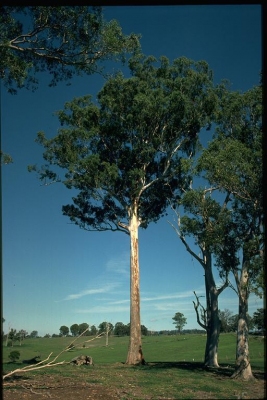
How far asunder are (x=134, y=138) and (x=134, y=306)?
897 cm

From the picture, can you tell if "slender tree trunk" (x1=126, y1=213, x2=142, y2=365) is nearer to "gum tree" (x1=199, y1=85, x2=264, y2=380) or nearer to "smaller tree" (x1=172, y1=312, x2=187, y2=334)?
"gum tree" (x1=199, y1=85, x2=264, y2=380)

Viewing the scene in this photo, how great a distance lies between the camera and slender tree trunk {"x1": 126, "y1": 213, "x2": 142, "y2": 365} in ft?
70.2

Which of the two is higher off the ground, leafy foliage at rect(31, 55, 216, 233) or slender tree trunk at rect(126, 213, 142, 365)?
leafy foliage at rect(31, 55, 216, 233)

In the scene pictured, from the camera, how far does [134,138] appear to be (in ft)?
79.5

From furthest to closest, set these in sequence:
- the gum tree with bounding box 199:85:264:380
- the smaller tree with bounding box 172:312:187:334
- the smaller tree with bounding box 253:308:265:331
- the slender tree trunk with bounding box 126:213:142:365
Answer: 1. the smaller tree with bounding box 172:312:187:334
2. the slender tree trunk with bounding box 126:213:142:365
3. the gum tree with bounding box 199:85:264:380
4. the smaller tree with bounding box 253:308:265:331

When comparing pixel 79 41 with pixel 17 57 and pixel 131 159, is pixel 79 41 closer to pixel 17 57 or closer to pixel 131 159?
pixel 17 57

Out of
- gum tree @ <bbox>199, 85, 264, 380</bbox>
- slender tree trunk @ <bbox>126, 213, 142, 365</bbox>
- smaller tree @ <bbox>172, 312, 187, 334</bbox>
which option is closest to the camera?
gum tree @ <bbox>199, 85, 264, 380</bbox>

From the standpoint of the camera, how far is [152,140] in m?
23.9

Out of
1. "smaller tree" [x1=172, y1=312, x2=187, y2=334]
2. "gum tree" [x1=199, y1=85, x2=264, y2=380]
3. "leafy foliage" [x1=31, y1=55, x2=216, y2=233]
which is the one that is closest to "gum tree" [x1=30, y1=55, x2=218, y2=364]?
"leafy foliage" [x1=31, y1=55, x2=216, y2=233]

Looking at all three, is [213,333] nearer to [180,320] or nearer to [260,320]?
[260,320]

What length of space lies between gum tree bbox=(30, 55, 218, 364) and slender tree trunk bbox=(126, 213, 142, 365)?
5cm

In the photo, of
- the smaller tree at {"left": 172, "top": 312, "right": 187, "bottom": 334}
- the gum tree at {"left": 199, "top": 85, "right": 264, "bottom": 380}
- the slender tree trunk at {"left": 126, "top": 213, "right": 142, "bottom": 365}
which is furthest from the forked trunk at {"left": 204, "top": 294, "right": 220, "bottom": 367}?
the smaller tree at {"left": 172, "top": 312, "right": 187, "bottom": 334}

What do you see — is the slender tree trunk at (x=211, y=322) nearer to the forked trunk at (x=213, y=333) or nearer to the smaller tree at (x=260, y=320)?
the forked trunk at (x=213, y=333)

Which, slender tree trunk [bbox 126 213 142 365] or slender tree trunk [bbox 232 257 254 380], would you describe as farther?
slender tree trunk [bbox 126 213 142 365]
